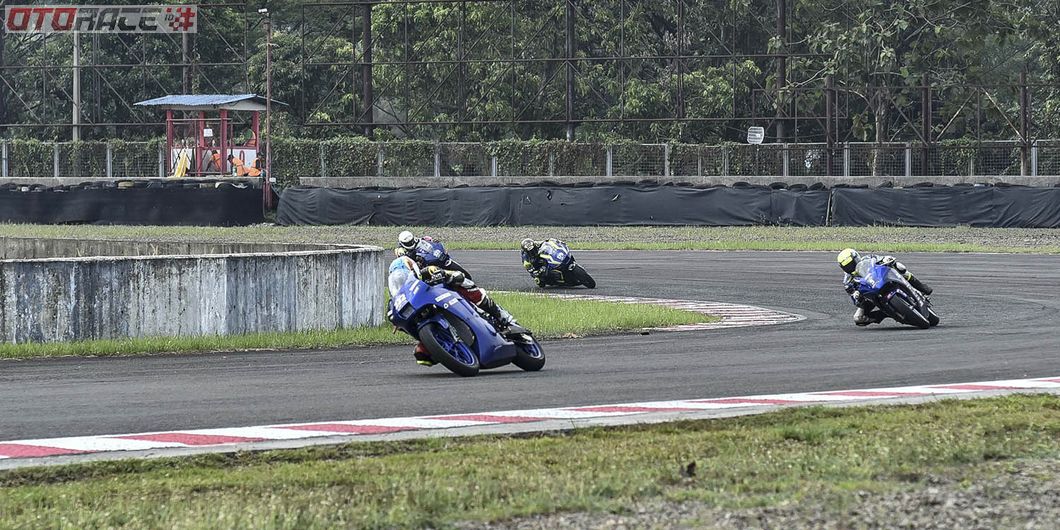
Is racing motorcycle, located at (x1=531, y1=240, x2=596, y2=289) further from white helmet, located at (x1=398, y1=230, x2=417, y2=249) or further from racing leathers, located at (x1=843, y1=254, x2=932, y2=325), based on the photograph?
white helmet, located at (x1=398, y1=230, x2=417, y2=249)

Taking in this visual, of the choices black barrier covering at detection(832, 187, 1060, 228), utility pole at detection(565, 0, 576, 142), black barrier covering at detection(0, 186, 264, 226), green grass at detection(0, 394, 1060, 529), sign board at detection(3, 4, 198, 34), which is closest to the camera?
green grass at detection(0, 394, 1060, 529)

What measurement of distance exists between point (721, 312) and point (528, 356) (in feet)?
21.7

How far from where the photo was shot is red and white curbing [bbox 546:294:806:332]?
16609mm

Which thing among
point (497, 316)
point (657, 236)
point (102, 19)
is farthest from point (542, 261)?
point (102, 19)

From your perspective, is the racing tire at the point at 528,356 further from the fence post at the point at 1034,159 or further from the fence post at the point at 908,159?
the fence post at the point at 908,159

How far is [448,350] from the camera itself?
11.9 metres

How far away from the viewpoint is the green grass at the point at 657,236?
3139 centimetres

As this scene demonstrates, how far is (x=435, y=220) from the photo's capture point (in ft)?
128

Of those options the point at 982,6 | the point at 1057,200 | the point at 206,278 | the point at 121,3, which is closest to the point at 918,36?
the point at 982,6

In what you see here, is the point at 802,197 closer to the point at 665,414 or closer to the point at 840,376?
the point at 840,376

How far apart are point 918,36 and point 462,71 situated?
1561 cm

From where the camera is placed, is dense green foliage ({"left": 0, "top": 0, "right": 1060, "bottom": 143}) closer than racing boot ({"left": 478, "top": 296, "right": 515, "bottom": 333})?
No

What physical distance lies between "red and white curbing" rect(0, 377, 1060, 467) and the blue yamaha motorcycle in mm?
2165

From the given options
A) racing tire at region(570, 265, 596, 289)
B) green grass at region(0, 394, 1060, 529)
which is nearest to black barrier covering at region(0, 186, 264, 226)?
racing tire at region(570, 265, 596, 289)
